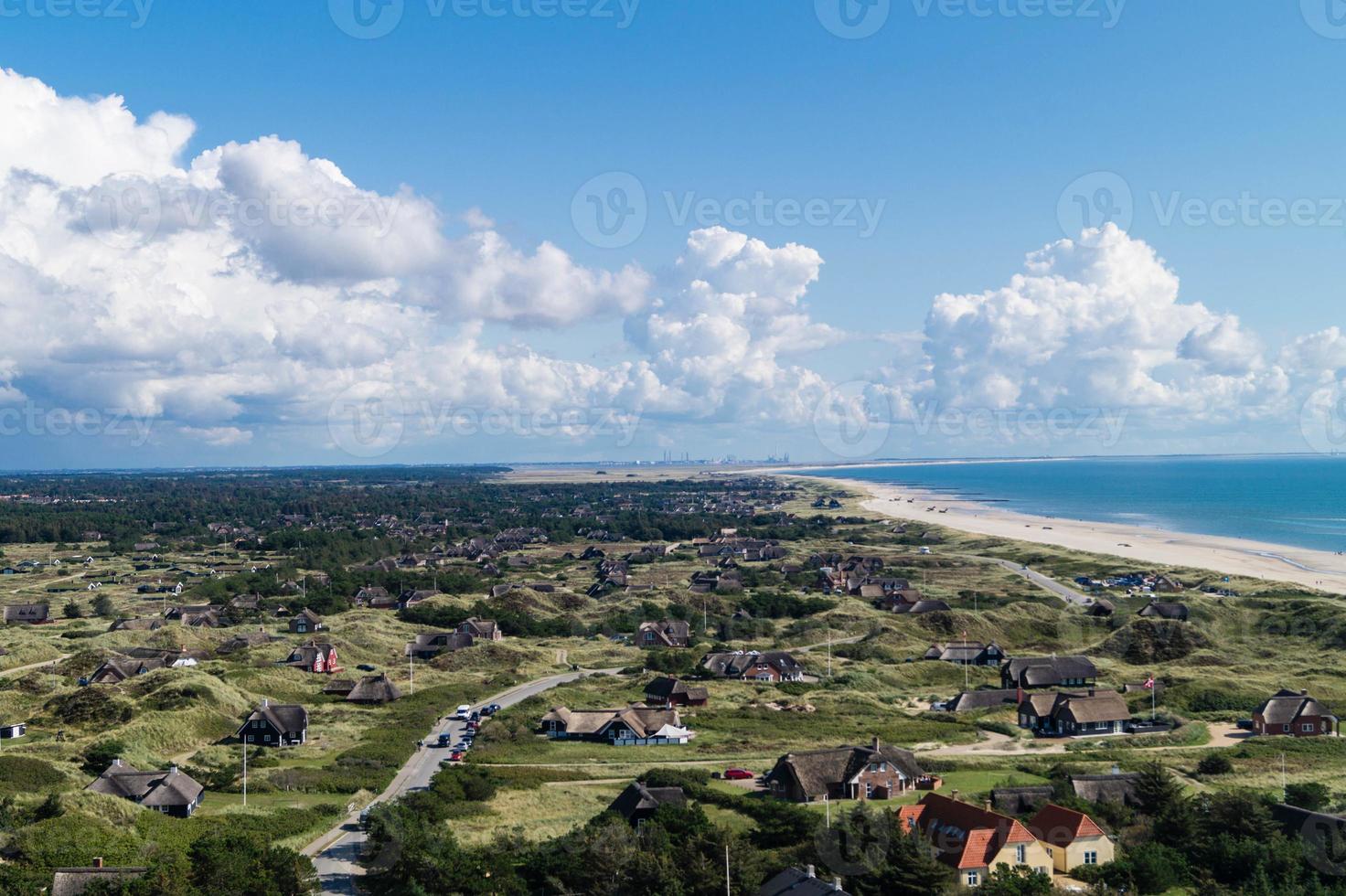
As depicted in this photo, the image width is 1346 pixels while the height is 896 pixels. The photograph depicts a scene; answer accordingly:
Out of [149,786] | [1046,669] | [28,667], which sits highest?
[149,786]

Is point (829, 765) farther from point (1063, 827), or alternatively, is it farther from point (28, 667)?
point (28, 667)

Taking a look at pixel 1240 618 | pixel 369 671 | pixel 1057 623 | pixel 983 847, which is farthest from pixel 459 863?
pixel 1240 618

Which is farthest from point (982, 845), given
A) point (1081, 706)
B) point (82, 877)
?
point (1081, 706)

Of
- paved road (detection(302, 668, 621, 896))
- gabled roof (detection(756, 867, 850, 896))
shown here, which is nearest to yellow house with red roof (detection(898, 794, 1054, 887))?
gabled roof (detection(756, 867, 850, 896))

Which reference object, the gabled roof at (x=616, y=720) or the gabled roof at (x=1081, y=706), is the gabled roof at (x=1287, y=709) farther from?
the gabled roof at (x=616, y=720)

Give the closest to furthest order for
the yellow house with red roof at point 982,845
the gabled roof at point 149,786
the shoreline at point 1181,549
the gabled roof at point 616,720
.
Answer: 1. the yellow house with red roof at point 982,845
2. the gabled roof at point 149,786
3. the gabled roof at point 616,720
4. the shoreline at point 1181,549

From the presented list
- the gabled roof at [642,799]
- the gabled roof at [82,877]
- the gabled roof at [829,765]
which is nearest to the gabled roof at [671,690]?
the gabled roof at [829,765]

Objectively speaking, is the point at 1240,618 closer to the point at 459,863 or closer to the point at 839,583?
the point at 839,583

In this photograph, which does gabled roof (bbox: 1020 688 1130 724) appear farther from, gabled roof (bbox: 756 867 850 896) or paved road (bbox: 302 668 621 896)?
gabled roof (bbox: 756 867 850 896)
